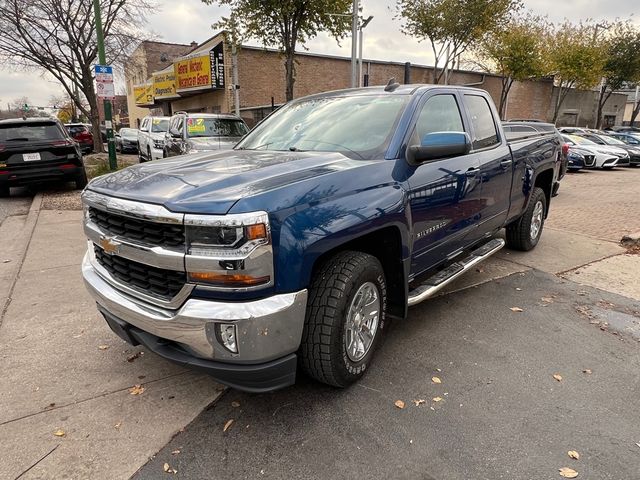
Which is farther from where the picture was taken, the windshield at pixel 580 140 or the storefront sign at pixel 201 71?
the storefront sign at pixel 201 71

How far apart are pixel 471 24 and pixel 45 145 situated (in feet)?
58.1

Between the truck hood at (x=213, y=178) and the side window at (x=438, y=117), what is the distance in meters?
0.77

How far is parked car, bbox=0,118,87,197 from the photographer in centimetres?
905

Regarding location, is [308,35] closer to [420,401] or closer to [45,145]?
[45,145]

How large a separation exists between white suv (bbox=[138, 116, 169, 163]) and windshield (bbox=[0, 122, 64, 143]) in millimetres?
4020

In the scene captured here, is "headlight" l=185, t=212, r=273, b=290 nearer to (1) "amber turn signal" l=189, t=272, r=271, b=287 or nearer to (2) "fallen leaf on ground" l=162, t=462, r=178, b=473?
(1) "amber turn signal" l=189, t=272, r=271, b=287

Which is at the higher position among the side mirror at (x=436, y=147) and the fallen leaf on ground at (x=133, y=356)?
the side mirror at (x=436, y=147)

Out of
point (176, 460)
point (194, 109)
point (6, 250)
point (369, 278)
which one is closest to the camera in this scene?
point (176, 460)

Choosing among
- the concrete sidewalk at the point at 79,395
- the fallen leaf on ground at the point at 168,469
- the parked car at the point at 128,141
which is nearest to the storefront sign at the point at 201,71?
the parked car at the point at 128,141

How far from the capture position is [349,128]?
3375 millimetres

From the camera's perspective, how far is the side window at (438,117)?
338 cm

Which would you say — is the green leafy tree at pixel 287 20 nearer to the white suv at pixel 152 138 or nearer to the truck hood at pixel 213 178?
the white suv at pixel 152 138

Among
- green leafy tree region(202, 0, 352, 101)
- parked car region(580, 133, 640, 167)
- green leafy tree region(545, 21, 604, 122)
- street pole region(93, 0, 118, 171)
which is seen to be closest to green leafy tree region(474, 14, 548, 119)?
green leafy tree region(545, 21, 604, 122)

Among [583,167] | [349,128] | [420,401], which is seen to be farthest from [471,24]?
[420,401]
